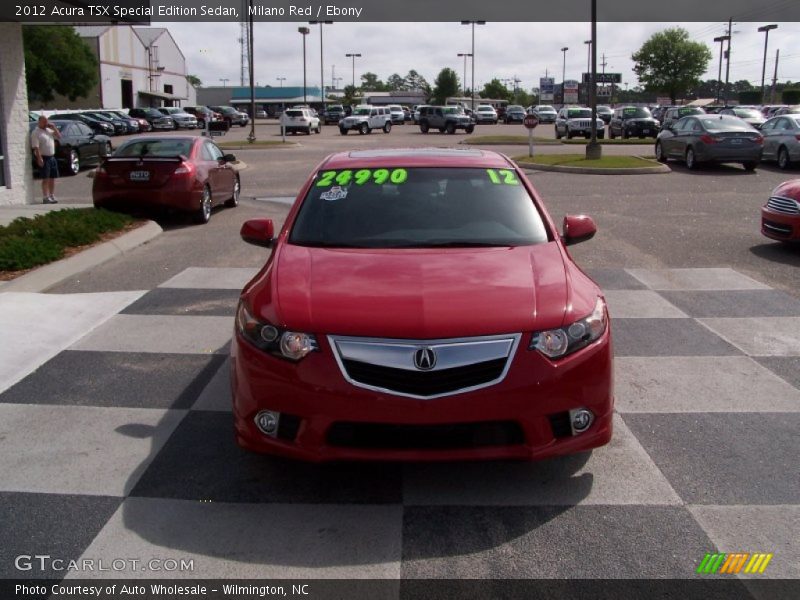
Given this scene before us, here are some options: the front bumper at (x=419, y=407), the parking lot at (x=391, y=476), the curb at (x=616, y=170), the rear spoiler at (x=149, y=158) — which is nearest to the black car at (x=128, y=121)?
the curb at (x=616, y=170)

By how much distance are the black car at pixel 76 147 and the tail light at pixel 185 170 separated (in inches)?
413

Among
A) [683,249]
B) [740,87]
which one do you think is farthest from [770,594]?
[740,87]

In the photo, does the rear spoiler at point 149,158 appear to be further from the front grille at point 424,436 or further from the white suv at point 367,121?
the white suv at point 367,121

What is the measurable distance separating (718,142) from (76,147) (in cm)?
1768

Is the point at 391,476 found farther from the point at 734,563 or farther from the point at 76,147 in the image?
the point at 76,147

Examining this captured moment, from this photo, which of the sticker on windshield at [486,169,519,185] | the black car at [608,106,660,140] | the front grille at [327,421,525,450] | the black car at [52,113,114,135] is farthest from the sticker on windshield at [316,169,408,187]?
the black car at [52,113,114,135]

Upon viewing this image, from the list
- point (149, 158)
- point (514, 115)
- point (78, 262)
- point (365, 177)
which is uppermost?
point (514, 115)

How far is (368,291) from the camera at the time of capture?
4.22m

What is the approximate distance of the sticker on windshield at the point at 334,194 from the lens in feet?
17.9

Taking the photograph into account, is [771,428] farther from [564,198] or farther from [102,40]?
[102,40]

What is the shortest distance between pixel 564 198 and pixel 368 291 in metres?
13.4

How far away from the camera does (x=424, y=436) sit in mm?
3840

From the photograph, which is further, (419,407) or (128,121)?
(128,121)
